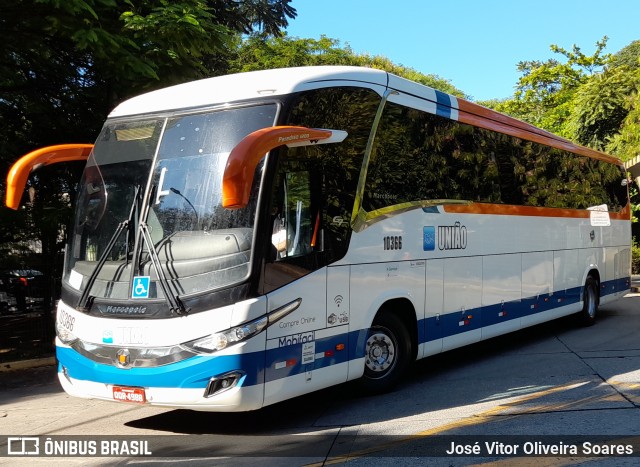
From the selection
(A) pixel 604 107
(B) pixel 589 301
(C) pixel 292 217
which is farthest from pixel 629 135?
(C) pixel 292 217

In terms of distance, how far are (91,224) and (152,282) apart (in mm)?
1184

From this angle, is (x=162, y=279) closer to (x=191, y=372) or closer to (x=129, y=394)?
(x=191, y=372)

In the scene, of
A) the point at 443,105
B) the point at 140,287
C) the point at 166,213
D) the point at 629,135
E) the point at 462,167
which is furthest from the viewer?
the point at 629,135

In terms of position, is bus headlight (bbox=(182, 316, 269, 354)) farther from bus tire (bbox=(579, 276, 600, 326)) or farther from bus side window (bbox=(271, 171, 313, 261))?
bus tire (bbox=(579, 276, 600, 326))

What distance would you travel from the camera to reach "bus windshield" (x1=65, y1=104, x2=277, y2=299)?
19.5ft

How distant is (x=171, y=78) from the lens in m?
11.3

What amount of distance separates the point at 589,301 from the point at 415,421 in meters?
8.25

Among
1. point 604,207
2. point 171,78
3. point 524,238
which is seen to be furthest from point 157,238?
point 604,207

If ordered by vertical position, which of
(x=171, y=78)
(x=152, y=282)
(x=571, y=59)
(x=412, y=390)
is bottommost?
(x=412, y=390)

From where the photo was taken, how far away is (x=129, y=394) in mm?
5961

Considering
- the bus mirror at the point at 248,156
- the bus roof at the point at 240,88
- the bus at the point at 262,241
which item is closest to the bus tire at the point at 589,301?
the bus at the point at 262,241

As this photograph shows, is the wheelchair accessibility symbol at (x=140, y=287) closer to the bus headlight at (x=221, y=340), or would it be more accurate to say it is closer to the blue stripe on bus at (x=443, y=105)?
the bus headlight at (x=221, y=340)

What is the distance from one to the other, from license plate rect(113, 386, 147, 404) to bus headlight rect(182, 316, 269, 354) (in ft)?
2.09

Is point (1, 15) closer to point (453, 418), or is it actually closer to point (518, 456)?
point (453, 418)
